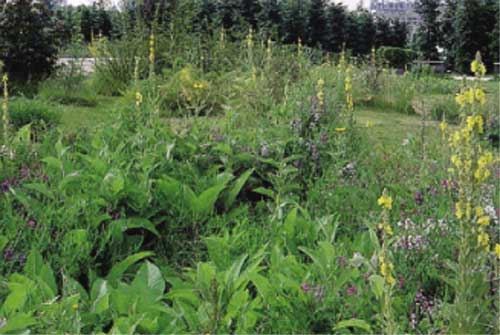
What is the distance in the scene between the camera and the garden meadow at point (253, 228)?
1.73 metres

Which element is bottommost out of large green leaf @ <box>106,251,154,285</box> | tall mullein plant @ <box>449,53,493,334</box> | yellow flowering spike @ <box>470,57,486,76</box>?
large green leaf @ <box>106,251,154,285</box>

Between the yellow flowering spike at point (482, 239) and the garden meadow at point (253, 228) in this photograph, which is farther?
the garden meadow at point (253, 228)

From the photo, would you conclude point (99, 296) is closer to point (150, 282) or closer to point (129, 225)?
point (150, 282)

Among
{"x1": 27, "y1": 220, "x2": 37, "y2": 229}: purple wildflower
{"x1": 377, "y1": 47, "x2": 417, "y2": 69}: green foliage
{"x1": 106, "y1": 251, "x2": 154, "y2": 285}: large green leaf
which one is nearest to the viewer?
{"x1": 106, "y1": 251, "x2": 154, "y2": 285}: large green leaf

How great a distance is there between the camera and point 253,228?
2889 mm

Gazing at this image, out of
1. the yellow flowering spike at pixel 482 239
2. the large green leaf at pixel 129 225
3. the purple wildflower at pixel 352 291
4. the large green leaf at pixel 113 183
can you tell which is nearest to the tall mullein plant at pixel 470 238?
the yellow flowering spike at pixel 482 239

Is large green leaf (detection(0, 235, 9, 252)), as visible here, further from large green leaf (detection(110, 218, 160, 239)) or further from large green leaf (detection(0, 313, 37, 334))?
large green leaf (detection(0, 313, 37, 334))

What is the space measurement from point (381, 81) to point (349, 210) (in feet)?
22.2

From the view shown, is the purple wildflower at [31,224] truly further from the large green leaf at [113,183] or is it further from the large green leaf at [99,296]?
the large green leaf at [99,296]

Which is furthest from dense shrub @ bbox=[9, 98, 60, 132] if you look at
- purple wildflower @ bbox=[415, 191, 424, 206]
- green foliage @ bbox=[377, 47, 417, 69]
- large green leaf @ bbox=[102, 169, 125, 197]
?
green foliage @ bbox=[377, 47, 417, 69]

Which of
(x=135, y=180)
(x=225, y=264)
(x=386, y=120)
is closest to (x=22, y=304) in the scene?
(x=225, y=264)

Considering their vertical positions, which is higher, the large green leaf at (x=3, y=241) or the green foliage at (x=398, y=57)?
the green foliage at (x=398, y=57)

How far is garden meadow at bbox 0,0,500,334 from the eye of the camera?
1.73 metres

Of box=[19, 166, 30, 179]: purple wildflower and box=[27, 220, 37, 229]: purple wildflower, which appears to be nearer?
box=[27, 220, 37, 229]: purple wildflower
